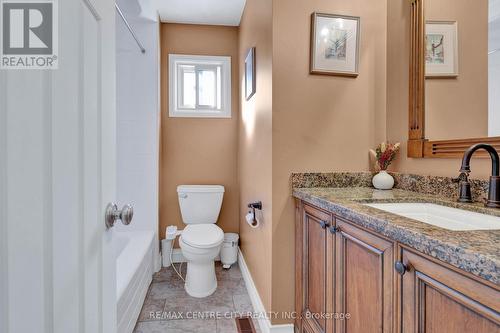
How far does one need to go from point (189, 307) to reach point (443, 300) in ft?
5.99

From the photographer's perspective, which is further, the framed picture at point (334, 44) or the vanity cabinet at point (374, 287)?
the framed picture at point (334, 44)

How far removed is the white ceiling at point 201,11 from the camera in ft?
8.26

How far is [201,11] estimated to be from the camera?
2.67 meters

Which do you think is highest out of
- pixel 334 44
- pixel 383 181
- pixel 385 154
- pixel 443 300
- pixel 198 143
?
pixel 334 44

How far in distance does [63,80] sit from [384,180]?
1528mm

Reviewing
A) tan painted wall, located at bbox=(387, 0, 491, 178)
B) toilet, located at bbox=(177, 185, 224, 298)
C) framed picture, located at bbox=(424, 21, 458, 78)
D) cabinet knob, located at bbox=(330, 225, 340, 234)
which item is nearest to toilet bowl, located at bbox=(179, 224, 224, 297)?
toilet, located at bbox=(177, 185, 224, 298)

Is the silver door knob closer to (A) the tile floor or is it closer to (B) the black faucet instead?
(B) the black faucet

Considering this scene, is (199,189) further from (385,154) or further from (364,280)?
(364,280)

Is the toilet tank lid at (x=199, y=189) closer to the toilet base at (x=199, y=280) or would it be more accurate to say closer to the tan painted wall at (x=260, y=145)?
the tan painted wall at (x=260, y=145)

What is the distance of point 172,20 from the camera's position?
284 centimetres

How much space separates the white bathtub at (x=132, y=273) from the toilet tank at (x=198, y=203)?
38 cm

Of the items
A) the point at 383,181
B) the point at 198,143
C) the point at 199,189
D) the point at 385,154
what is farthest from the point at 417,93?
the point at 198,143

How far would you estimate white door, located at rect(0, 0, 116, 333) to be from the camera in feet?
1.54

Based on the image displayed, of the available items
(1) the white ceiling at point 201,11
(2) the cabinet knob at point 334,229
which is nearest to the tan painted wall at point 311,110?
(2) the cabinet knob at point 334,229
